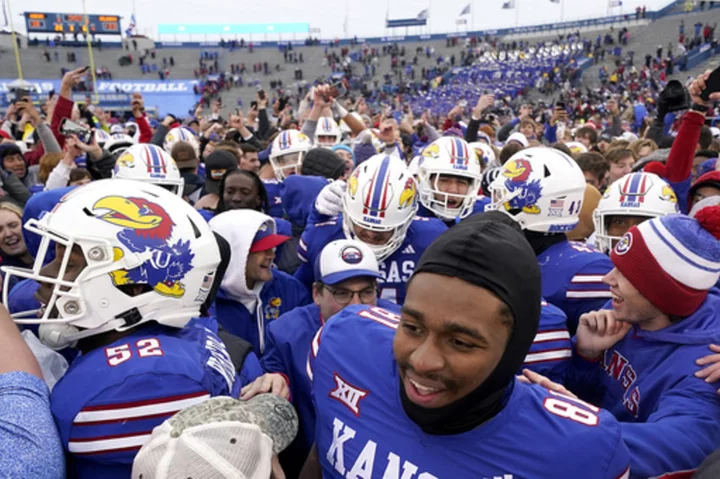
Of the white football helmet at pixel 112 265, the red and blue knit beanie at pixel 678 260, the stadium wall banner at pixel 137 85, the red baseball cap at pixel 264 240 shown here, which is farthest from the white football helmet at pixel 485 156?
the stadium wall banner at pixel 137 85

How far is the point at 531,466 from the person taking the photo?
56.3 inches

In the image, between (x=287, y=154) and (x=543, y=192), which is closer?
(x=543, y=192)

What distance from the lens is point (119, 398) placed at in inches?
61.9

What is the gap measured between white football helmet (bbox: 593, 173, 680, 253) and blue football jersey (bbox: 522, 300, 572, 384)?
4.75ft

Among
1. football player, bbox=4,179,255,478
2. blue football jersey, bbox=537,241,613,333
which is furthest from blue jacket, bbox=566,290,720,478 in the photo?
football player, bbox=4,179,255,478

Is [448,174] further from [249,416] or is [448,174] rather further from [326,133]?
[326,133]

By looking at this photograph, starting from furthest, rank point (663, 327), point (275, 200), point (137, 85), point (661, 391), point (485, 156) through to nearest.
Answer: point (137, 85)
point (485, 156)
point (275, 200)
point (663, 327)
point (661, 391)

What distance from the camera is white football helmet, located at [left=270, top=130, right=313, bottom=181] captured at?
666cm

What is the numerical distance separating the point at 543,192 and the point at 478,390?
2.15m

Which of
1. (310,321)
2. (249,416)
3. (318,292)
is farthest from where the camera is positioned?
(318,292)

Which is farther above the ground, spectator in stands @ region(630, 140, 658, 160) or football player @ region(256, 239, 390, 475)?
spectator in stands @ region(630, 140, 658, 160)

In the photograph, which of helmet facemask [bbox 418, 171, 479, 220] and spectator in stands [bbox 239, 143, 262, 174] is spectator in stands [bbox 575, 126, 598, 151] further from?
spectator in stands [bbox 239, 143, 262, 174]

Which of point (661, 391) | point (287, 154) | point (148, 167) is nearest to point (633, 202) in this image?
point (661, 391)

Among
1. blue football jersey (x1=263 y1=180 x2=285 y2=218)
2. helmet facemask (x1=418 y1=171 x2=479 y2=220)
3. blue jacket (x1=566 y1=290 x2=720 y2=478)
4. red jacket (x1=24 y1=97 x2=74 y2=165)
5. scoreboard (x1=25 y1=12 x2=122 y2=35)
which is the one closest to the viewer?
blue jacket (x1=566 y1=290 x2=720 y2=478)
